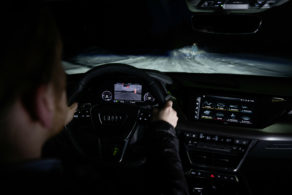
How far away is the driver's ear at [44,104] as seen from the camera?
82 centimetres

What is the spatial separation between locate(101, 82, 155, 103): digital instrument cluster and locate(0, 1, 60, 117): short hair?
5.01 feet

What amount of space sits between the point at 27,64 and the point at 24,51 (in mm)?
41

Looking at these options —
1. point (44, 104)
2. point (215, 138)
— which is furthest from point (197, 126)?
point (44, 104)

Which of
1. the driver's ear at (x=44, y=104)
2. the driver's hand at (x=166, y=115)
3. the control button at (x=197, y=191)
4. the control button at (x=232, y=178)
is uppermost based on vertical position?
the driver's ear at (x=44, y=104)

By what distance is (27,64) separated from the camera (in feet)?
2.49

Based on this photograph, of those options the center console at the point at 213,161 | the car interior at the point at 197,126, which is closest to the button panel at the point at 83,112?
the car interior at the point at 197,126

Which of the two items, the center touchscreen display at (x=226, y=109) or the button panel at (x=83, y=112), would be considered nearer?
the button panel at (x=83, y=112)

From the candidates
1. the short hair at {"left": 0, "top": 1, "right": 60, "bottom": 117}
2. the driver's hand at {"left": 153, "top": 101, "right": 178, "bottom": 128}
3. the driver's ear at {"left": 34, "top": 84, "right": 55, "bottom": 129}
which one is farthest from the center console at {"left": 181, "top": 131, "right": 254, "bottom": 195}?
the short hair at {"left": 0, "top": 1, "right": 60, "bottom": 117}

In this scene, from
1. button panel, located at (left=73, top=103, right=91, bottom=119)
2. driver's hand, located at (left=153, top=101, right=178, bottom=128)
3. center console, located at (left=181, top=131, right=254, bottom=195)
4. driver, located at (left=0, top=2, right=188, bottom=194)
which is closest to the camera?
driver, located at (left=0, top=2, right=188, bottom=194)

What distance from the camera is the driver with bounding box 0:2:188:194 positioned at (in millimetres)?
752

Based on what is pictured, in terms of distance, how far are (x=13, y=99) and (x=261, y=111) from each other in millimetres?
2227

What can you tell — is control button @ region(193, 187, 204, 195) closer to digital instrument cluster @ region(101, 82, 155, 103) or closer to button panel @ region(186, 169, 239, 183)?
button panel @ region(186, 169, 239, 183)

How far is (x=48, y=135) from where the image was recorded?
3.17ft

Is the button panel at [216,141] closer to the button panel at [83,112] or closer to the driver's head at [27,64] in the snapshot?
the button panel at [83,112]
